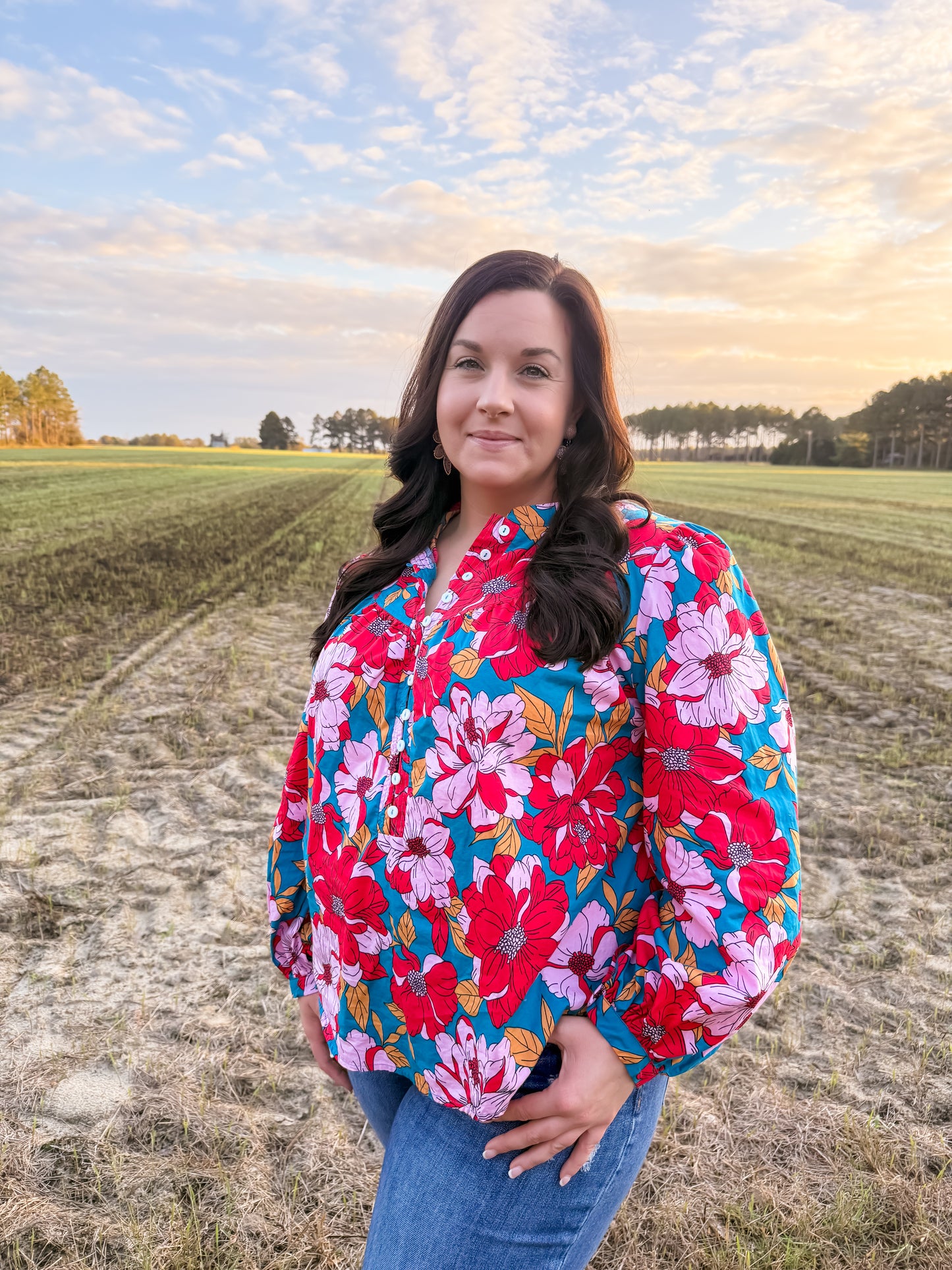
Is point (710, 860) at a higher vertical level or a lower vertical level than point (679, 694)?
lower

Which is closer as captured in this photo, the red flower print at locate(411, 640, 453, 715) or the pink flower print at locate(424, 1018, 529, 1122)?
the pink flower print at locate(424, 1018, 529, 1122)

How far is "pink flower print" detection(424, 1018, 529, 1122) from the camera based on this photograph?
1.30m

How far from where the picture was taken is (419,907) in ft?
4.66

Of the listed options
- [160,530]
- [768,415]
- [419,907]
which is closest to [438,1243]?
[419,907]

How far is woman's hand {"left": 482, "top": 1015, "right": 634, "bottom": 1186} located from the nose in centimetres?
108

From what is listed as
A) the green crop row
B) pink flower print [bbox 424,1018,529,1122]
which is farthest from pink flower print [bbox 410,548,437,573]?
the green crop row

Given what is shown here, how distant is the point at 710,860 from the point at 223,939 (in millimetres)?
3088

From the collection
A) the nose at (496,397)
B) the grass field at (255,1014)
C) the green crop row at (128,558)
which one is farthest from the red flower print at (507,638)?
the green crop row at (128,558)

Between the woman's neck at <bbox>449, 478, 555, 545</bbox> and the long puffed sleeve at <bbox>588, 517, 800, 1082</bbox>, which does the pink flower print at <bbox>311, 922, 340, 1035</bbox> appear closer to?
the long puffed sleeve at <bbox>588, 517, 800, 1082</bbox>

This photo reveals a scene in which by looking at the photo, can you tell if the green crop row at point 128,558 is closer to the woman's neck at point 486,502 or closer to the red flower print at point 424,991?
the woman's neck at point 486,502

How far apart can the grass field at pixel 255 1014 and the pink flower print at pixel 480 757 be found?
183 cm

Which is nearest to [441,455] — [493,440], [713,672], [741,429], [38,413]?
[493,440]

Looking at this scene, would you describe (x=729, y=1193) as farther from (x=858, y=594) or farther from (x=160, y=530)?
(x=160, y=530)

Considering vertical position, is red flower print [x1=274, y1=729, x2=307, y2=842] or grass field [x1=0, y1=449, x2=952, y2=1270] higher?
red flower print [x1=274, y1=729, x2=307, y2=842]
